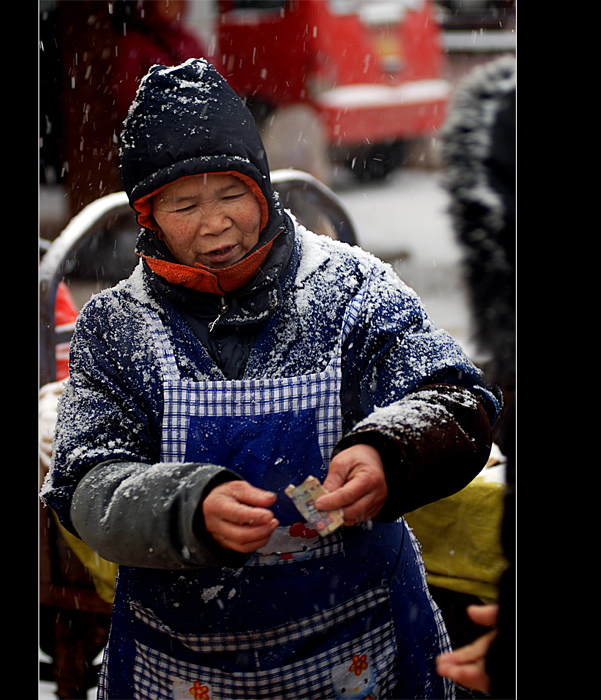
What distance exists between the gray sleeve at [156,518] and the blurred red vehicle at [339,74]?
372cm

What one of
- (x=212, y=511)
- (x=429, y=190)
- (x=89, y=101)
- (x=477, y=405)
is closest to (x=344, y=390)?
(x=477, y=405)

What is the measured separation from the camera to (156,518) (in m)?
0.95

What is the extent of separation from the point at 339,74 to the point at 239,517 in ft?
16.5

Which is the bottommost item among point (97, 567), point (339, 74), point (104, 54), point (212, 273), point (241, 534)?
point (97, 567)


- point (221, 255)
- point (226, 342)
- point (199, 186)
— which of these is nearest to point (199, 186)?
point (199, 186)

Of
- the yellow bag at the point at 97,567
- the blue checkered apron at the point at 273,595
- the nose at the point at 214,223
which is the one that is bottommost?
the yellow bag at the point at 97,567

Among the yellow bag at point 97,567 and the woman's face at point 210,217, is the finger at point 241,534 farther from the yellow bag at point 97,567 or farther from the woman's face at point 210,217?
the yellow bag at point 97,567

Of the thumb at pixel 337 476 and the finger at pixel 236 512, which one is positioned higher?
the thumb at pixel 337 476

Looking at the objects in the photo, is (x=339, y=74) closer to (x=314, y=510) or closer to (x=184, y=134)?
(x=184, y=134)

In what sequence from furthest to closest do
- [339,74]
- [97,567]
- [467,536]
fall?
1. [339,74]
2. [97,567]
3. [467,536]

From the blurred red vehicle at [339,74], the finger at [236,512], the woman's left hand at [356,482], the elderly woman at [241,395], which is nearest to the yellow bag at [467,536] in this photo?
the elderly woman at [241,395]

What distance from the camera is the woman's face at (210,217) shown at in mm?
1148

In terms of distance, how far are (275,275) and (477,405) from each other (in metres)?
0.40

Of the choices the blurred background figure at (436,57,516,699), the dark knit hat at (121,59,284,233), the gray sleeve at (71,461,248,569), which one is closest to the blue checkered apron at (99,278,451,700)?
the gray sleeve at (71,461,248,569)
